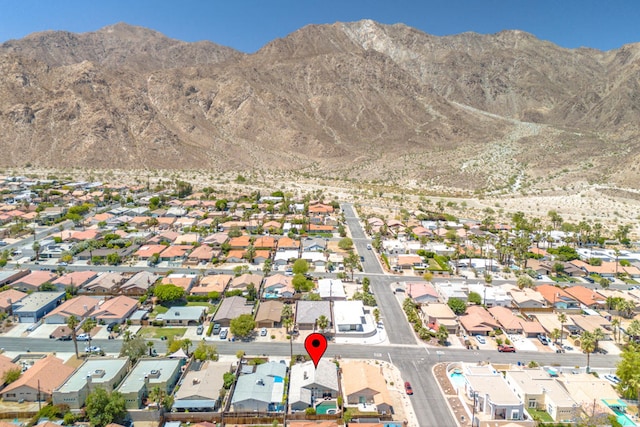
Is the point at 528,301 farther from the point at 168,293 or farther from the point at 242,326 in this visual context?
the point at 168,293

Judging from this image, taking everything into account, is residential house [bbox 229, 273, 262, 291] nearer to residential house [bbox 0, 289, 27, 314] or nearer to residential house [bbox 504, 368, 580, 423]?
residential house [bbox 0, 289, 27, 314]

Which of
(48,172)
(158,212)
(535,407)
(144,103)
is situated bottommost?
(535,407)

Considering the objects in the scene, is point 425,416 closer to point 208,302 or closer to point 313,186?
point 208,302

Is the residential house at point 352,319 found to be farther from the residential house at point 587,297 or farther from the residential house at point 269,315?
the residential house at point 587,297

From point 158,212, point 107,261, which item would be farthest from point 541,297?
point 158,212

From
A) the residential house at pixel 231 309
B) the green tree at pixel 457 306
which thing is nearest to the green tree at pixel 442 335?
the green tree at pixel 457 306

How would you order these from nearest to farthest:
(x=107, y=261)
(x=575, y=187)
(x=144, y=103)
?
(x=107, y=261)
(x=575, y=187)
(x=144, y=103)

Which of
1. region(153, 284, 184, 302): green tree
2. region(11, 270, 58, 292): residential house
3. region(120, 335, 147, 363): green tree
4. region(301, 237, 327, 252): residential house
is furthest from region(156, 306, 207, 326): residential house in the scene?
region(301, 237, 327, 252): residential house

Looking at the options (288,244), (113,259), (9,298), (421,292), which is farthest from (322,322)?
(113,259)
